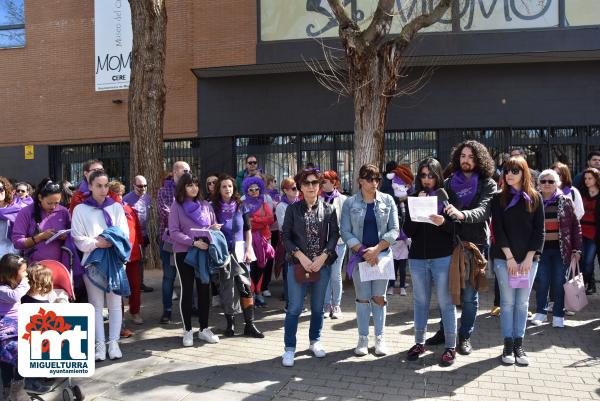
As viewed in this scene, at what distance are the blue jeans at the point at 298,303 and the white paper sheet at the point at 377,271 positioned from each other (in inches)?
13.5

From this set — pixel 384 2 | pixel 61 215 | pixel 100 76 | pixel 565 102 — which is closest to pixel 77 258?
pixel 61 215

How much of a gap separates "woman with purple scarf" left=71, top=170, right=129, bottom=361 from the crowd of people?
11mm

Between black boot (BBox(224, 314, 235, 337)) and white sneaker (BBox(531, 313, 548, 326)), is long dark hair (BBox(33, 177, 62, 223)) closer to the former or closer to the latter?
black boot (BBox(224, 314, 235, 337))

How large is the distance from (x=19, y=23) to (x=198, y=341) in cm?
1389

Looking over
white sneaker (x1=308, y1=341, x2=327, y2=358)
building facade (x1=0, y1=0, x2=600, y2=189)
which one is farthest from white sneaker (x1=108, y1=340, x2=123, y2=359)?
building facade (x1=0, y1=0, x2=600, y2=189)

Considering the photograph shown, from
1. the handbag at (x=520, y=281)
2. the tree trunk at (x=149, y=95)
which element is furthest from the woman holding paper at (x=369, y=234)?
the tree trunk at (x=149, y=95)

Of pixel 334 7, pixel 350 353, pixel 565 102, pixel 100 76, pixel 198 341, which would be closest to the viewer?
pixel 350 353

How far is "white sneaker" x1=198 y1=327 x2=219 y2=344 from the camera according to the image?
563cm

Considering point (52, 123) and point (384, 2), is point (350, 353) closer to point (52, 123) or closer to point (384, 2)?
point (384, 2)

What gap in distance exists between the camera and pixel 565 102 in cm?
1259

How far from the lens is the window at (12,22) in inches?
609

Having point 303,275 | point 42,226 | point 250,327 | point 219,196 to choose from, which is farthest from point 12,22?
point 303,275

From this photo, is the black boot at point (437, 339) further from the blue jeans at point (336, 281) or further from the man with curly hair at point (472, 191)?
the blue jeans at point (336, 281)

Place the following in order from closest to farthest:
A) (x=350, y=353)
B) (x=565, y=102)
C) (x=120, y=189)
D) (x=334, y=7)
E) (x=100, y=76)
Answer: (x=350, y=353), (x=120, y=189), (x=334, y=7), (x=565, y=102), (x=100, y=76)
